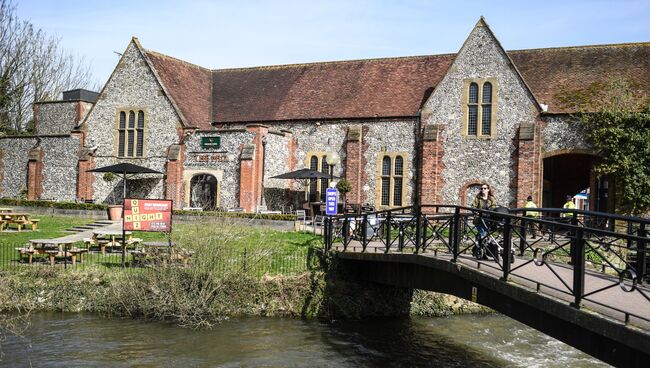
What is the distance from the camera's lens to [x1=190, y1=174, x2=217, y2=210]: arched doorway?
34.1 m

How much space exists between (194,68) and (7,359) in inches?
1067

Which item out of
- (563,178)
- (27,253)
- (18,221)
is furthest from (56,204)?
(563,178)

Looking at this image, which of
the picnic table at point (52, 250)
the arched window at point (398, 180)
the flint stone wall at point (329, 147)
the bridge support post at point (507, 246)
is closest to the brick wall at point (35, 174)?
the flint stone wall at point (329, 147)

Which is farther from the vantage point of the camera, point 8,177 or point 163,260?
point 8,177

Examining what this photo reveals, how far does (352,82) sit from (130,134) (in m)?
12.0

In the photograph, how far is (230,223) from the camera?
19844 millimetres

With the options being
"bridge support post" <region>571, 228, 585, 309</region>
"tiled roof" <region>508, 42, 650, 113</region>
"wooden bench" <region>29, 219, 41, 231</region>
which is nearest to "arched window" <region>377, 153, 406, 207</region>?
"tiled roof" <region>508, 42, 650, 113</region>

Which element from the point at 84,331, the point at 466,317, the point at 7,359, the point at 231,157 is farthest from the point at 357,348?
the point at 231,157

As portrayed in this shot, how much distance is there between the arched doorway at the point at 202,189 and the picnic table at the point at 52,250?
12.7 m

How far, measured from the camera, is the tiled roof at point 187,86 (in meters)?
35.3

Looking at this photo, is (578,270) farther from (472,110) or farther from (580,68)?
(580,68)

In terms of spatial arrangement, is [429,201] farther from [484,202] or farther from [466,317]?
[484,202]

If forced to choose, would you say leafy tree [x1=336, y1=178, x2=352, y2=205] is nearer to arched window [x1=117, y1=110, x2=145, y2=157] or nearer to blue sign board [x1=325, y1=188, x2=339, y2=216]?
blue sign board [x1=325, y1=188, x2=339, y2=216]

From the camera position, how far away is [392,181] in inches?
1277
